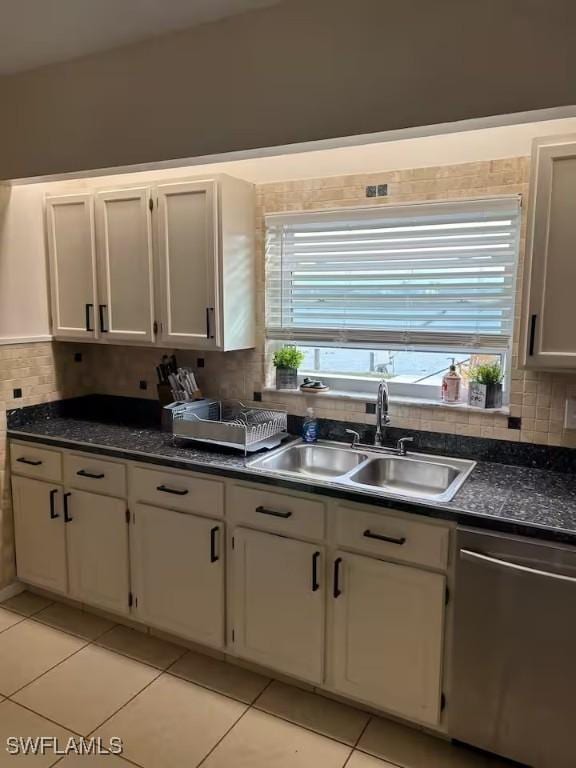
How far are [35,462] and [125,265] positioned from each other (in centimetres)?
110

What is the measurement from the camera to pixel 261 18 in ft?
6.81

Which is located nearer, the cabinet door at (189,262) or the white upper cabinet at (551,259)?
the white upper cabinet at (551,259)

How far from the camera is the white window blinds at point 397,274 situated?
244cm

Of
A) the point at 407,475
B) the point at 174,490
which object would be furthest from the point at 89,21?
the point at 407,475

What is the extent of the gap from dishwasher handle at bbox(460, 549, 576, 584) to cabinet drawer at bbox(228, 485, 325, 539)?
1.77ft

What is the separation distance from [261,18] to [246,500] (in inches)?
71.7

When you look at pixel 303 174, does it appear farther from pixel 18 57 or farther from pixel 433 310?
pixel 18 57

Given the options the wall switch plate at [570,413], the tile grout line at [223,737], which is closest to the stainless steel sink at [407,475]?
the wall switch plate at [570,413]

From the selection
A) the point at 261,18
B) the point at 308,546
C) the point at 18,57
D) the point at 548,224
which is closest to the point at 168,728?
the point at 308,546

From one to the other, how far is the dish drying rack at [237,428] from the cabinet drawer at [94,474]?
325mm

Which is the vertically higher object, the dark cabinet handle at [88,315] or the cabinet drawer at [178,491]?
the dark cabinet handle at [88,315]

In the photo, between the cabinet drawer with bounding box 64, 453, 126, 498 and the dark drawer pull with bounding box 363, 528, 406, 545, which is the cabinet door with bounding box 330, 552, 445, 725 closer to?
the dark drawer pull with bounding box 363, 528, 406, 545

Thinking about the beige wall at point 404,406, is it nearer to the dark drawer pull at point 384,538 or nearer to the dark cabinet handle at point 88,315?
the dark cabinet handle at point 88,315
